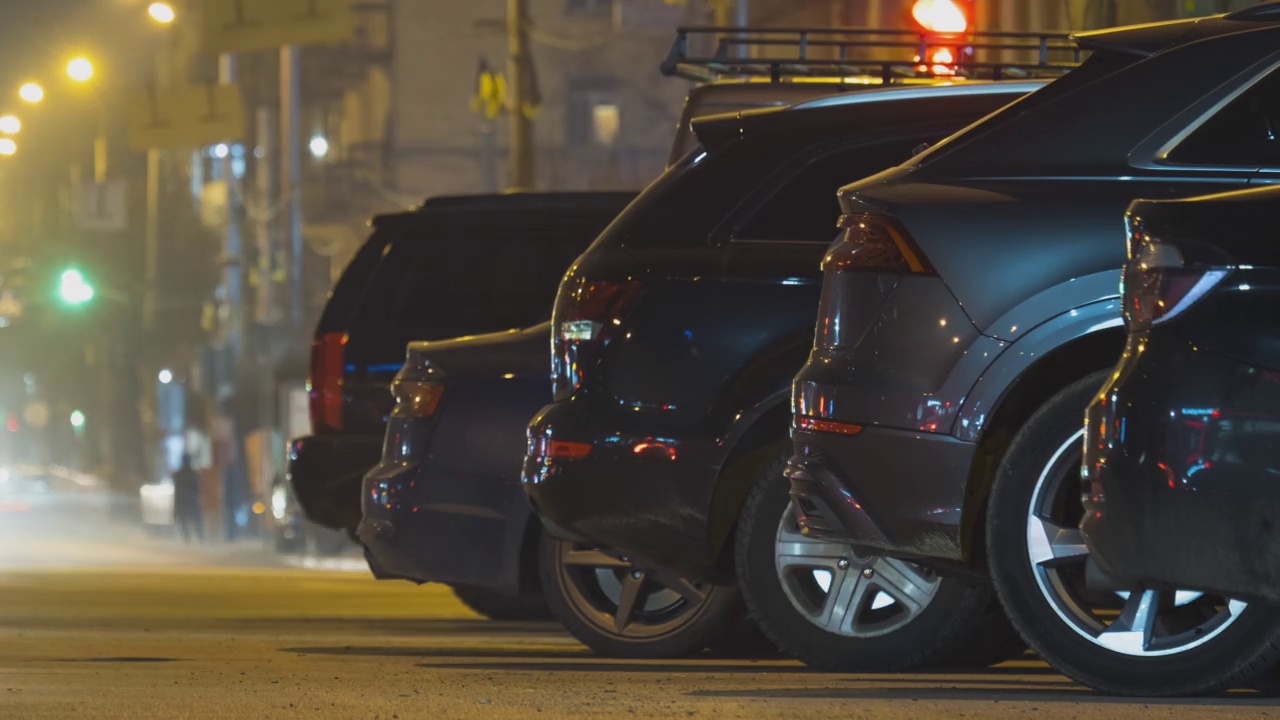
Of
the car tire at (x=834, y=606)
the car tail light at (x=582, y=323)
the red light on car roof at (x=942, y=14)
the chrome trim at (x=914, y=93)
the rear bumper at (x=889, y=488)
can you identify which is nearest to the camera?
the rear bumper at (x=889, y=488)

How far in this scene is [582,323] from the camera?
852 cm

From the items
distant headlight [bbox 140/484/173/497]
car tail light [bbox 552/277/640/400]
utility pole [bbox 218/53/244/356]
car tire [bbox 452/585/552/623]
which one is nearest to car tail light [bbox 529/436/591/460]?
car tail light [bbox 552/277/640/400]

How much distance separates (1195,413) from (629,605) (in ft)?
10.4

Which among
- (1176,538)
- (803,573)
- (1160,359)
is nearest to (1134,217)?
(1160,359)

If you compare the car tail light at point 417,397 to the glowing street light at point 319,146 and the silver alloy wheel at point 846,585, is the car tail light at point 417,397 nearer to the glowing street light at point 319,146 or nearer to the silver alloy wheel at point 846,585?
the silver alloy wheel at point 846,585

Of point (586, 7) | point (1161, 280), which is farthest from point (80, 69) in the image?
point (1161, 280)

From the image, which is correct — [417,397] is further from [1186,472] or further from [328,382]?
[1186,472]

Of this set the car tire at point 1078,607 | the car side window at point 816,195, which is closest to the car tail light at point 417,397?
the car side window at point 816,195

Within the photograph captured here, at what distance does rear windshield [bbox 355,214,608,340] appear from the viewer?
40.1 ft

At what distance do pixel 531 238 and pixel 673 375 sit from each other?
4066 mm

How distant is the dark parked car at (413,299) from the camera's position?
40.0 feet

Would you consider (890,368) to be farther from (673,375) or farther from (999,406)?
(673,375)

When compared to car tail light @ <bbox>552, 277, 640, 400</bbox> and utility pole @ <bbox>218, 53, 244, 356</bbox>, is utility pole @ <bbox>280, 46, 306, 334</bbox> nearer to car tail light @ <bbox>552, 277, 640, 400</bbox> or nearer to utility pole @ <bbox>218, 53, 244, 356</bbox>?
utility pole @ <bbox>218, 53, 244, 356</bbox>

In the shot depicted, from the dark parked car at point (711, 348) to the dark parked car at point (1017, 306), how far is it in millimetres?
870
